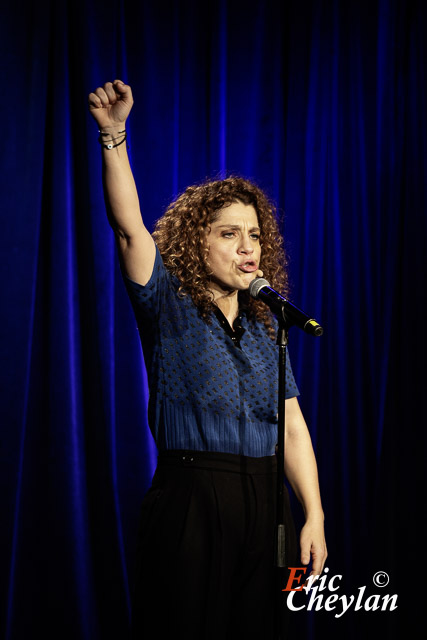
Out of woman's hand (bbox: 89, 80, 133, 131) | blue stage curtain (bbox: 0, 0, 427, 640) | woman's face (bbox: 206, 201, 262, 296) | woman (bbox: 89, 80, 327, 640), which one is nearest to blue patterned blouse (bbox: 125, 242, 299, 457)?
woman (bbox: 89, 80, 327, 640)

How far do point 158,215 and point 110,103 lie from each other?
1.09m

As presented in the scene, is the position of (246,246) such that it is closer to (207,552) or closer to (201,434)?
(201,434)

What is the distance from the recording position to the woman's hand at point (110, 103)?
53.3 inches

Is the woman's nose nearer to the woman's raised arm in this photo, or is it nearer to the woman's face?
the woman's face

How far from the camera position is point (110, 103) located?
4.52ft

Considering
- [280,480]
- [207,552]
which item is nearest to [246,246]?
[280,480]

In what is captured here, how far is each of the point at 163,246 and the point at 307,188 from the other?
1.12 m

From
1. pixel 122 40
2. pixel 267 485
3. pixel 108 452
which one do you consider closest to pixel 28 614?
pixel 108 452

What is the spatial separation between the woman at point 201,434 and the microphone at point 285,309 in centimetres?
14

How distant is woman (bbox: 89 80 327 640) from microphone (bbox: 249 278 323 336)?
138mm

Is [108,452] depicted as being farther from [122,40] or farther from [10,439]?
[122,40]

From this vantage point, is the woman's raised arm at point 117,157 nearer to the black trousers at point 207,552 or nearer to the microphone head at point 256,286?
the microphone head at point 256,286

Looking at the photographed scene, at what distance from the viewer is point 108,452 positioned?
2.33m

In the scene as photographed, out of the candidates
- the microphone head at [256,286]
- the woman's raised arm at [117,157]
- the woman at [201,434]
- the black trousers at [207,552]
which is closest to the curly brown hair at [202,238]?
the woman at [201,434]
